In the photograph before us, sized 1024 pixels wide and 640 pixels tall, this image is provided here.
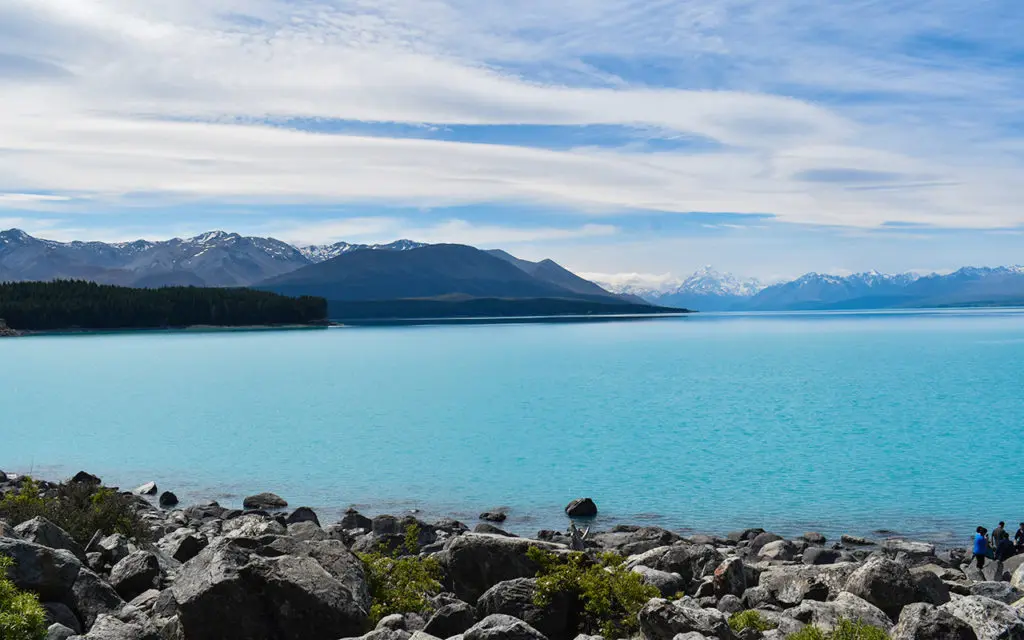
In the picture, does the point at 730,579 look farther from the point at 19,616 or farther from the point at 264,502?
the point at 264,502

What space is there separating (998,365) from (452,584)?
11428 centimetres

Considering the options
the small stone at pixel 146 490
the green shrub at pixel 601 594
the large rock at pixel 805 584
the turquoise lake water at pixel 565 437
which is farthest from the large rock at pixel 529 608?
the small stone at pixel 146 490

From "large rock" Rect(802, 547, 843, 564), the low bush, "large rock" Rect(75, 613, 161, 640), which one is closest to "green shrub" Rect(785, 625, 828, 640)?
the low bush

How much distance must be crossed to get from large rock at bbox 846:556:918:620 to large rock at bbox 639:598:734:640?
3917 mm

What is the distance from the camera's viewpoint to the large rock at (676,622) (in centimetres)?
1245

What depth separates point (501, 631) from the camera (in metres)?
11.8

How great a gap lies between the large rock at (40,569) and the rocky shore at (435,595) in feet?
0.06

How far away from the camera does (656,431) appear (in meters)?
58.9

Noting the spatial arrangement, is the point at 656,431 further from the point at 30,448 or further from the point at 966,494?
the point at 30,448

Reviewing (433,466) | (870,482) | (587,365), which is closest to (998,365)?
(587,365)

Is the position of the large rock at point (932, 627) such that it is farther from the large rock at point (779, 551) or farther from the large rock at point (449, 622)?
the large rock at point (779, 551)

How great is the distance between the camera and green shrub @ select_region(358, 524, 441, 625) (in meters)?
14.1

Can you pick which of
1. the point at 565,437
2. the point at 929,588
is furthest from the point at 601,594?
the point at 565,437

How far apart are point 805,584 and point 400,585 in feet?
26.1
